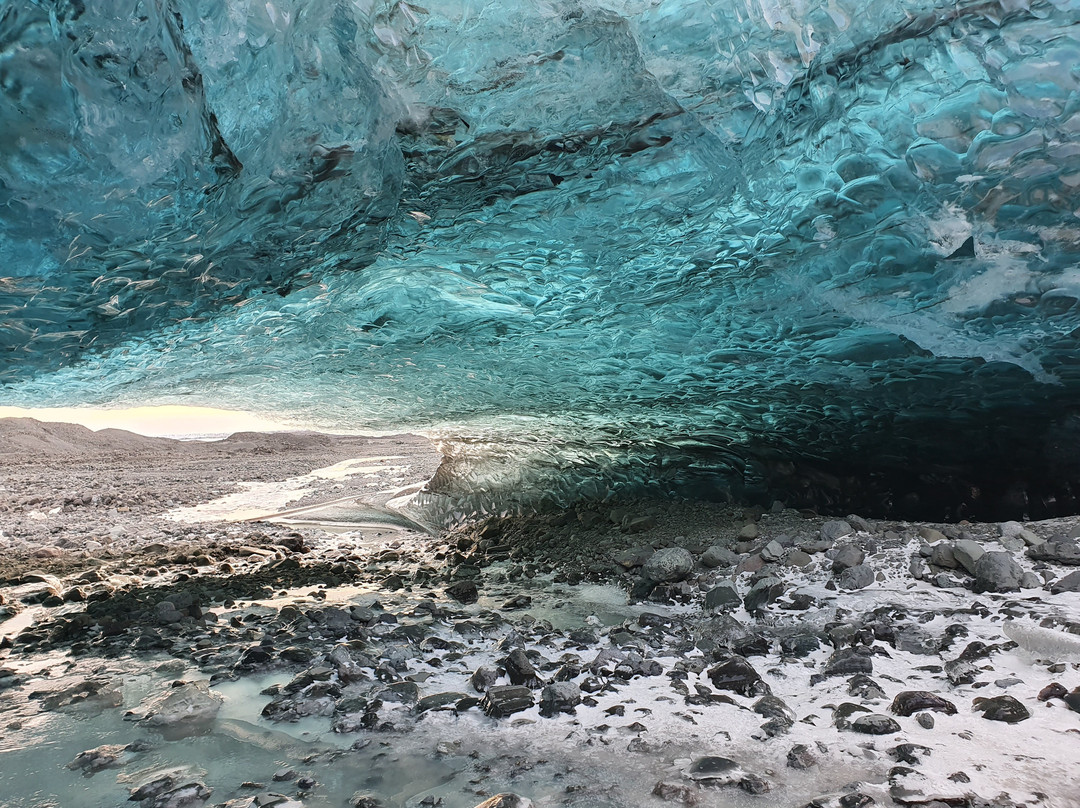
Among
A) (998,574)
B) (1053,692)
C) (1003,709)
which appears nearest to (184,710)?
(1003,709)

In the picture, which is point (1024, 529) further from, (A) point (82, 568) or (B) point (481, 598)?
(A) point (82, 568)

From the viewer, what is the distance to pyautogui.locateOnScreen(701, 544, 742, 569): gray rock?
3.80 metres

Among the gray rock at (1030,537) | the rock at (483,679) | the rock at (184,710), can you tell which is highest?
the gray rock at (1030,537)

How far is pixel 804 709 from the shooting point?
6.72ft

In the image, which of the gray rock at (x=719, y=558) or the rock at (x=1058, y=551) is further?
the gray rock at (x=719, y=558)

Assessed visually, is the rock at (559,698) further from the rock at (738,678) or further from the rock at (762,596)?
the rock at (762,596)

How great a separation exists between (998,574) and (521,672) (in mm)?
2319

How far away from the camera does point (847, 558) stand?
11.1ft

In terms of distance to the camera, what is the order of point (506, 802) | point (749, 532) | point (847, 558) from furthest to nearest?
point (749, 532)
point (847, 558)
point (506, 802)

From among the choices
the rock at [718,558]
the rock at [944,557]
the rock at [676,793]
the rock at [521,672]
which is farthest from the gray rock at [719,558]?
the rock at [676,793]

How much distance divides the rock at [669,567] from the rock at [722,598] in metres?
0.37

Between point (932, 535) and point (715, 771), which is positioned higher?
point (932, 535)

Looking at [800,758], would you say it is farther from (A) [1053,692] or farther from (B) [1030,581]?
(B) [1030,581]

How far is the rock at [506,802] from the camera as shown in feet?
5.00
